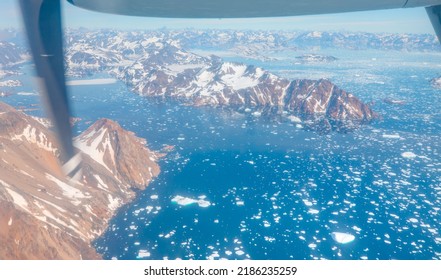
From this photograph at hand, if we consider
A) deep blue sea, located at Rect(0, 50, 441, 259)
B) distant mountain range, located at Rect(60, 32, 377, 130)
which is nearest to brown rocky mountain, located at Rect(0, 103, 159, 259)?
deep blue sea, located at Rect(0, 50, 441, 259)

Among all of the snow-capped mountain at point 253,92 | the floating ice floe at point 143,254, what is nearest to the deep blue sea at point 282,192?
the floating ice floe at point 143,254

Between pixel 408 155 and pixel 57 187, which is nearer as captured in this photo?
pixel 57 187

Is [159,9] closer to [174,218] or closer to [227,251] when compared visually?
[227,251]

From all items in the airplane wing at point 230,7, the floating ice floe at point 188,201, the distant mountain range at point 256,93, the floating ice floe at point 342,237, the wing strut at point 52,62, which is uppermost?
the airplane wing at point 230,7

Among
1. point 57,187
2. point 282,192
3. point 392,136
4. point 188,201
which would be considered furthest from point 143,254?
point 392,136

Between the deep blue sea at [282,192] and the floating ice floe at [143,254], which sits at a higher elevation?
the floating ice floe at [143,254]

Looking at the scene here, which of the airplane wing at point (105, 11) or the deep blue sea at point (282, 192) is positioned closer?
the airplane wing at point (105, 11)

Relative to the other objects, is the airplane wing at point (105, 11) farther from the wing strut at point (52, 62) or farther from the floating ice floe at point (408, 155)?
the floating ice floe at point (408, 155)

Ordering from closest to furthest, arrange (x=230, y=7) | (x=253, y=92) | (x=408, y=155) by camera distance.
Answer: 1. (x=230, y=7)
2. (x=408, y=155)
3. (x=253, y=92)

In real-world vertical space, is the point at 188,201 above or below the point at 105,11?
below

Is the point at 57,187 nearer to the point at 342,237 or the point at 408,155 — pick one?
the point at 342,237
